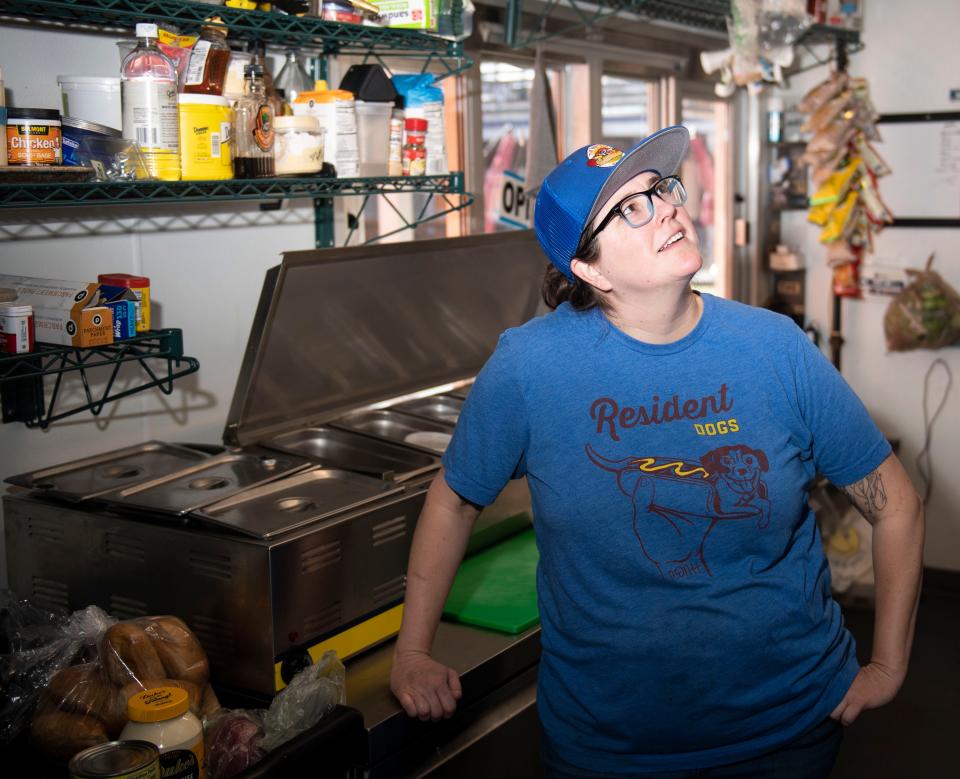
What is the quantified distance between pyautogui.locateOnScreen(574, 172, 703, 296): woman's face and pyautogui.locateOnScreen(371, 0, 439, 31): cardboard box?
84 cm

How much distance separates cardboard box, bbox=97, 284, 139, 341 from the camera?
1.68 metres

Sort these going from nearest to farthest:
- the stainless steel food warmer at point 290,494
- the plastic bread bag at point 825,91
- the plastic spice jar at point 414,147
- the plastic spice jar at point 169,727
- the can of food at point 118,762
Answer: the can of food at point 118,762
the plastic spice jar at point 169,727
the stainless steel food warmer at point 290,494
the plastic spice jar at point 414,147
the plastic bread bag at point 825,91

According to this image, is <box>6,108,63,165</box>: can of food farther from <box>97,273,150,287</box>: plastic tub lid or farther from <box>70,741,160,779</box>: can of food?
<box>70,741,160,779</box>: can of food

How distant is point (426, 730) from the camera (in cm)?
161

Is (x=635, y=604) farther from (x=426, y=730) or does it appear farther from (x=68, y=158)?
(x=68, y=158)

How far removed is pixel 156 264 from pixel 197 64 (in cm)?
46

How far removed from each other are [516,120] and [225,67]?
1459 mm

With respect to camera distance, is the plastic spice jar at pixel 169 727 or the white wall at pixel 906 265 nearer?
the plastic spice jar at pixel 169 727

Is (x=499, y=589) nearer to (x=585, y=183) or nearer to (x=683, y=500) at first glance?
(x=683, y=500)

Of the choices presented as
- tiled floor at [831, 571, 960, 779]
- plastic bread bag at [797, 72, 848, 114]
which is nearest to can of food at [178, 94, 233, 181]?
tiled floor at [831, 571, 960, 779]

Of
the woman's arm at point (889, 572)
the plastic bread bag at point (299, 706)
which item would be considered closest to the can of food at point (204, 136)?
the plastic bread bag at point (299, 706)

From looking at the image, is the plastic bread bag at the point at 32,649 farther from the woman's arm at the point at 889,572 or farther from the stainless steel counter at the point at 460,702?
the woman's arm at the point at 889,572

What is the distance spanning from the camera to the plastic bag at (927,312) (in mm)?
3900

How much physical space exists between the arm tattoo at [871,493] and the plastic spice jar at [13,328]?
1189mm
